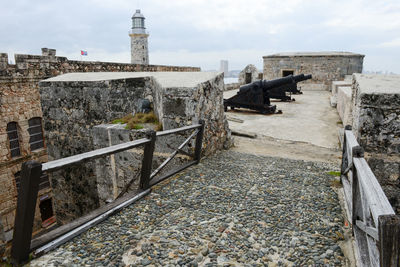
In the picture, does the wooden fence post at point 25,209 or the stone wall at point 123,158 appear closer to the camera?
the wooden fence post at point 25,209

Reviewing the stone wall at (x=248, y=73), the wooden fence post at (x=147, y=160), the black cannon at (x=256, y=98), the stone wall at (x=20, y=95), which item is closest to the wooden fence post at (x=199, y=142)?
the wooden fence post at (x=147, y=160)

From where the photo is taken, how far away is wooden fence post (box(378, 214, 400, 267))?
→ 1.18m

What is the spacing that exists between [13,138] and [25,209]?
39.6ft

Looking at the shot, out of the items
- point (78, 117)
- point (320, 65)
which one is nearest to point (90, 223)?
point (78, 117)

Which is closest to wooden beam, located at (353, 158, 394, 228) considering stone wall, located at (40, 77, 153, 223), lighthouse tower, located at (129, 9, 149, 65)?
stone wall, located at (40, 77, 153, 223)

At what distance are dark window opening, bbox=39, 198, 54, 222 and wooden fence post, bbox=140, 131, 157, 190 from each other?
501 inches

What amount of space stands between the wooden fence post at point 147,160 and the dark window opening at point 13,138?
438 inches

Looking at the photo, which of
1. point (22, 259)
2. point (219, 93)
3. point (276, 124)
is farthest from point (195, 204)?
point (276, 124)

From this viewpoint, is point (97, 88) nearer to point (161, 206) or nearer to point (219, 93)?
point (219, 93)

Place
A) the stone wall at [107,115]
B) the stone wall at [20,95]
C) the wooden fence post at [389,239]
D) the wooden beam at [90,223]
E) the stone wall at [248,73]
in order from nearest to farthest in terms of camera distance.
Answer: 1. the wooden fence post at [389,239]
2. the wooden beam at [90,223]
3. the stone wall at [107,115]
4. the stone wall at [20,95]
5. the stone wall at [248,73]

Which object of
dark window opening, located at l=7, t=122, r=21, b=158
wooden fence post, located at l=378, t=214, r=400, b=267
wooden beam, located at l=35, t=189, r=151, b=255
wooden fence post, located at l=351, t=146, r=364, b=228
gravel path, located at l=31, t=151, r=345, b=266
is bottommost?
dark window opening, located at l=7, t=122, r=21, b=158

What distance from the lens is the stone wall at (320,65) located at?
765 inches

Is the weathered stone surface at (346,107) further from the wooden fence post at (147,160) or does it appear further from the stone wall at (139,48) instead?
the stone wall at (139,48)

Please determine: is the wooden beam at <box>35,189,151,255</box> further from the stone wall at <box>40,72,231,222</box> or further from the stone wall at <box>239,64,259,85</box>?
the stone wall at <box>239,64,259,85</box>
